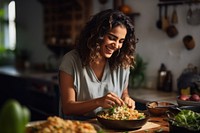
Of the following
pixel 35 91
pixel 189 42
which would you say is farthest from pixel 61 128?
pixel 35 91

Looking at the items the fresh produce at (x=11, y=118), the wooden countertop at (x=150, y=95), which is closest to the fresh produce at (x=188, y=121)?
the fresh produce at (x=11, y=118)

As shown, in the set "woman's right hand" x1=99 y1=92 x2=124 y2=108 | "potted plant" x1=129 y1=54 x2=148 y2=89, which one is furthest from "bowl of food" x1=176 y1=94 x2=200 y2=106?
"potted plant" x1=129 y1=54 x2=148 y2=89

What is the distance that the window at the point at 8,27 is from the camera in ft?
19.0

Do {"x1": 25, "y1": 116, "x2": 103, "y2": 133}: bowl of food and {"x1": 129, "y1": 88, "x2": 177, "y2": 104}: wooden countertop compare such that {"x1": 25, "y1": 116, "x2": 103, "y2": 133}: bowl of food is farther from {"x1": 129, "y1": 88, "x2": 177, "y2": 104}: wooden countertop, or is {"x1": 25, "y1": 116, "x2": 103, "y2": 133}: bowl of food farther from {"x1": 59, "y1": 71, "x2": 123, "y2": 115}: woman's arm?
{"x1": 129, "y1": 88, "x2": 177, "y2": 104}: wooden countertop

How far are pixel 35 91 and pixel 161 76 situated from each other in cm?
166

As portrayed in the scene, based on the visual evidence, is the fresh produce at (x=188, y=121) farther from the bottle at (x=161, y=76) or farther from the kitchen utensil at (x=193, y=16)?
the bottle at (x=161, y=76)

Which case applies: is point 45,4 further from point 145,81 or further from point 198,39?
point 198,39

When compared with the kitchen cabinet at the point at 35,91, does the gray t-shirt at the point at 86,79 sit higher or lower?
higher

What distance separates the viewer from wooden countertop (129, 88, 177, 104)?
2799mm

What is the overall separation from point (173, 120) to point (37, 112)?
9.25ft

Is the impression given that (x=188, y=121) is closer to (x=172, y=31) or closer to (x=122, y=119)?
(x=122, y=119)

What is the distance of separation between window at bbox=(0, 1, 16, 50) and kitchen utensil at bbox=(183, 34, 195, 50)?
3.56 metres

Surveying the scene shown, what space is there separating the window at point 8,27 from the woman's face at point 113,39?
411 centimetres

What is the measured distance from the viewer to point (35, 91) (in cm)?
414
